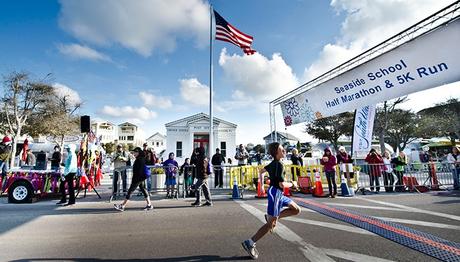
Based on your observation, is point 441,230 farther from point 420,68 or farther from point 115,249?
point 115,249

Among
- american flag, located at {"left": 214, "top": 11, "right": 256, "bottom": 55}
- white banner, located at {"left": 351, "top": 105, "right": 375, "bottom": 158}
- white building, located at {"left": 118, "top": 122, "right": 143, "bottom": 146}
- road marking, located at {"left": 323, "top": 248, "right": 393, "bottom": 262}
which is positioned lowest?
road marking, located at {"left": 323, "top": 248, "right": 393, "bottom": 262}

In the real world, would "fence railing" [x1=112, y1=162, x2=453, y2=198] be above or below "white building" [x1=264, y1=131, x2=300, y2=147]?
below

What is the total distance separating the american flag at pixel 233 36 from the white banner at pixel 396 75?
13.0 ft

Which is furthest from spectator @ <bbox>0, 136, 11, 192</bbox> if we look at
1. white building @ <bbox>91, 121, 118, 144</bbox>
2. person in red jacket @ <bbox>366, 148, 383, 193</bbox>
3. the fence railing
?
white building @ <bbox>91, 121, 118, 144</bbox>

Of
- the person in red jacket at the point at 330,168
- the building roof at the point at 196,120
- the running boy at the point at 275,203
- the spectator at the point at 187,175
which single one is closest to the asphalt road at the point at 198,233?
the running boy at the point at 275,203

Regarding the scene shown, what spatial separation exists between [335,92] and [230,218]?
7.20 meters

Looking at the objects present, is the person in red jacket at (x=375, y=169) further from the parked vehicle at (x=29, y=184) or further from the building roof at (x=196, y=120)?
the building roof at (x=196, y=120)

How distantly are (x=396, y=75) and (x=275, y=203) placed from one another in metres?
6.98

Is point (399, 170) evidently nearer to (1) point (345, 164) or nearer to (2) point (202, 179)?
(1) point (345, 164)

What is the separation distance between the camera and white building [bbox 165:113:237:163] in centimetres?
2414

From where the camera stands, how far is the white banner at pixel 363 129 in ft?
41.0

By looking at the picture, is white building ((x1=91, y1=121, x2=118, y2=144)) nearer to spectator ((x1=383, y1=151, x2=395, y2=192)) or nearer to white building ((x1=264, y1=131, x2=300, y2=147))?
white building ((x1=264, y1=131, x2=300, y2=147))

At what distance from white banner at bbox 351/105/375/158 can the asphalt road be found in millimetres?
5087

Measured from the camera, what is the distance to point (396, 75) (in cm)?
805
